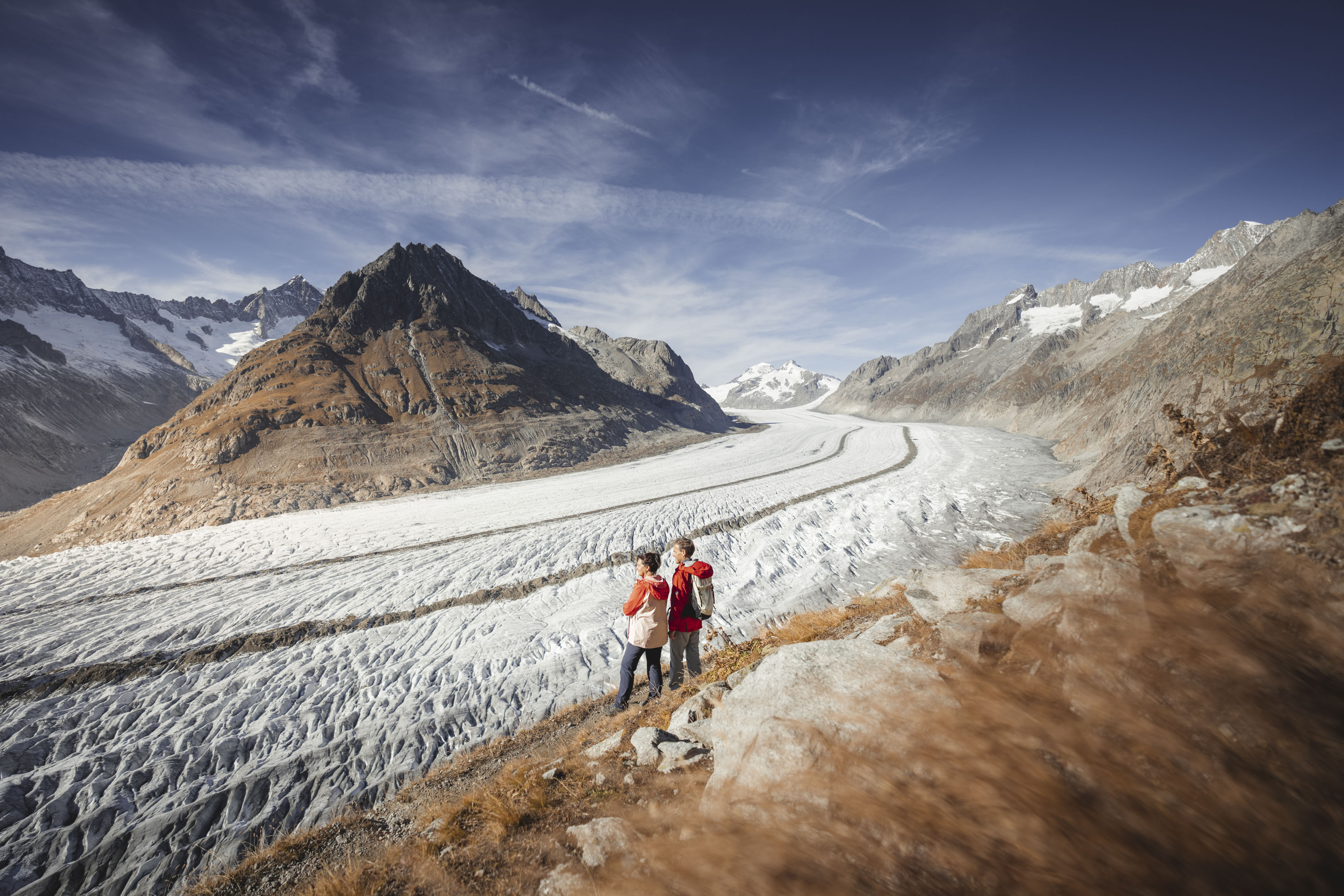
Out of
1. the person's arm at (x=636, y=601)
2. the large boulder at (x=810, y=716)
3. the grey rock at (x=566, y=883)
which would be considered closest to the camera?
the grey rock at (x=566, y=883)

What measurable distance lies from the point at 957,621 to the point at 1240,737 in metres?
1.76

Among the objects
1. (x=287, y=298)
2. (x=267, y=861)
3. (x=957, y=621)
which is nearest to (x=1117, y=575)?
(x=957, y=621)

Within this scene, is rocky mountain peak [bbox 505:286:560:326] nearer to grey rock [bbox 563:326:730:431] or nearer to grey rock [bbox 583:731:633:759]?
grey rock [bbox 563:326:730:431]

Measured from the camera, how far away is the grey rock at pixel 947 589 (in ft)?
15.6

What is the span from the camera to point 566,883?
9.65 ft

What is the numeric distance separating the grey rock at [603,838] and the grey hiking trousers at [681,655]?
10.2ft

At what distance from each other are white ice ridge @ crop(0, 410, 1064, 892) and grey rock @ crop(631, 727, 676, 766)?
3897 millimetres

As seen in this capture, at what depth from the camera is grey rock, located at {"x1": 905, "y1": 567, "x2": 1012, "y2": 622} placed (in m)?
Answer: 4.77

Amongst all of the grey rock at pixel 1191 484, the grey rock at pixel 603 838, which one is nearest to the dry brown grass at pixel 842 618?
the grey rock at pixel 1191 484

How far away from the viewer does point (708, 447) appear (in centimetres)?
4462

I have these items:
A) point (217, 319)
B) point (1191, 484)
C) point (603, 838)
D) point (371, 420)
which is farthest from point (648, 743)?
point (217, 319)

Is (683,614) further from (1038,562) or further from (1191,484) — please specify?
(1191,484)

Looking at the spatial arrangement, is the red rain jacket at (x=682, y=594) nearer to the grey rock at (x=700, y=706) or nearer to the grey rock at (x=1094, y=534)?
the grey rock at (x=700, y=706)

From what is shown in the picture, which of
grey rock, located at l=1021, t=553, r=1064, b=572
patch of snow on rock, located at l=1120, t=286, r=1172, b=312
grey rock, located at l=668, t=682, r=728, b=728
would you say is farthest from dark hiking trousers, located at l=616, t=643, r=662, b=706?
patch of snow on rock, located at l=1120, t=286, r=1172, b=312
